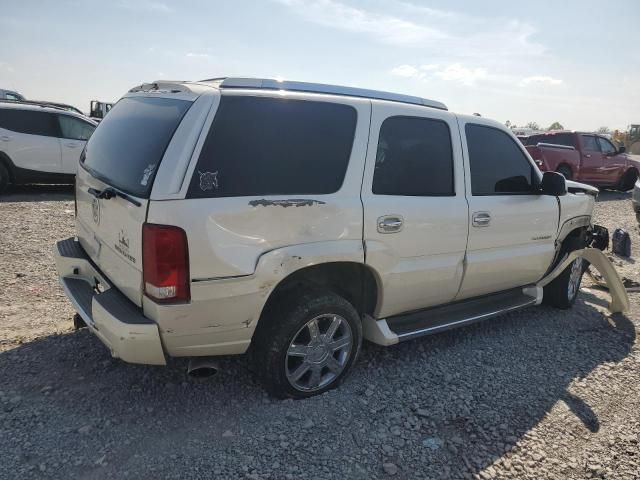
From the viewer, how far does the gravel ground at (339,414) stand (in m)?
2.62

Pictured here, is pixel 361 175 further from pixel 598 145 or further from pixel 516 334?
pixel 598 145

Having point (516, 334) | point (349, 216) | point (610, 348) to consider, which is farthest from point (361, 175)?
point (610, 348)

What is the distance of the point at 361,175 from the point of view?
3.14m

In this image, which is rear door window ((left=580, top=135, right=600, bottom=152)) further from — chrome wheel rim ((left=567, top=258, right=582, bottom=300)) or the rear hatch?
the rear hatch

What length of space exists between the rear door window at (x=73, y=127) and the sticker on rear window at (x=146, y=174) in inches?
336

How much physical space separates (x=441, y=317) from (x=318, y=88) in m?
1.93

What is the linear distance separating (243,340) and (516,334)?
2.79 m

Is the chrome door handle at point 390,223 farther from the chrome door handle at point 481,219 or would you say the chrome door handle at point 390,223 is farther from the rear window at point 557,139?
the rear window at point 557,139

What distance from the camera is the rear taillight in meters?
2.48

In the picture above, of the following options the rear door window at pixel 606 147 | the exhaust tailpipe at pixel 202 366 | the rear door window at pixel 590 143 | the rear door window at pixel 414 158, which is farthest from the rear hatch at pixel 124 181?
the rear door window at pixel 606 147

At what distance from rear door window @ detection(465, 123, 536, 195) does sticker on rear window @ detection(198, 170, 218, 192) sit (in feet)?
6.85

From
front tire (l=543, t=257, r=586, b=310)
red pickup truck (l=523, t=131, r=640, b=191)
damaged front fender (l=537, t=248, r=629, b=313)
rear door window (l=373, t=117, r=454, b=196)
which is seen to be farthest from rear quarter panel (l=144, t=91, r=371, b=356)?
red pickup truck (l=523, t=131, r=640, b=191)

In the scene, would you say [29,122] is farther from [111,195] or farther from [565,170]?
[565,170]

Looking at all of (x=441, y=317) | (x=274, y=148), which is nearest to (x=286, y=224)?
(x=274, y=148)
